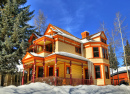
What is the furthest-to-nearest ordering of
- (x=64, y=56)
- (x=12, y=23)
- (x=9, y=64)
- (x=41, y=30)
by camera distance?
1. (x=41, y=30)
2. (x=12, y=23)
3. (x=9, y=64)
4. (x=64, y=56)

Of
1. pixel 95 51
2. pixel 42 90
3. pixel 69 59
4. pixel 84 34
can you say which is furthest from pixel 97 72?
pixel 42 90

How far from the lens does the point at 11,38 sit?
18297 mm

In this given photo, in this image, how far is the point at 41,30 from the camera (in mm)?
30172

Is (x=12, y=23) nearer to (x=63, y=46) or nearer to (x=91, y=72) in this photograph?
(x=63, y=46)

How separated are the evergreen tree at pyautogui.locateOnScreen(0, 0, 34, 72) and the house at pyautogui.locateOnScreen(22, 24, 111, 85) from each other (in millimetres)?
1561

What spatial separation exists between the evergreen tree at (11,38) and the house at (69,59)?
5.12 feet

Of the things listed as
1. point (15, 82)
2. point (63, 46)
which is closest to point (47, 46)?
point (63, 46)

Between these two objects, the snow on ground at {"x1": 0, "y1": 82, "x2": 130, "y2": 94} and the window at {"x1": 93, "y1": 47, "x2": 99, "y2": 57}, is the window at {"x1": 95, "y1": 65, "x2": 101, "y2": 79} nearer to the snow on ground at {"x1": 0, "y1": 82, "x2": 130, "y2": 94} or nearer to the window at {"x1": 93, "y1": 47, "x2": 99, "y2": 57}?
the window at {"x1": 93, "y1": 47, "x2": 99, "y2": 57}

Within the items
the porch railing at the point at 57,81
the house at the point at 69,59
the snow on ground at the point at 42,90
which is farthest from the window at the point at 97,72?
the snow on ground at the point at 42,90

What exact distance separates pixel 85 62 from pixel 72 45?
330 centimetres

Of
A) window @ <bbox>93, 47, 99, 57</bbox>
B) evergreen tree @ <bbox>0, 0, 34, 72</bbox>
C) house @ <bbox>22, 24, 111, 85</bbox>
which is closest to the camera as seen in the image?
house @ <bbox>22, 24, 111, 85</bbox>

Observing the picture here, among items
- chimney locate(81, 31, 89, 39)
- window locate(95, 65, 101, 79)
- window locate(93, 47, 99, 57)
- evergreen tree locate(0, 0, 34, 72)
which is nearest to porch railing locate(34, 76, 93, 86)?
window locate(95, 65, 101, 79)

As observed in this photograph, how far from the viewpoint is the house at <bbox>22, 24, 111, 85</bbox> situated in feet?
53.9

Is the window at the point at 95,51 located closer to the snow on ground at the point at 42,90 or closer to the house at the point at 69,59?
the house at the point at 69,59
